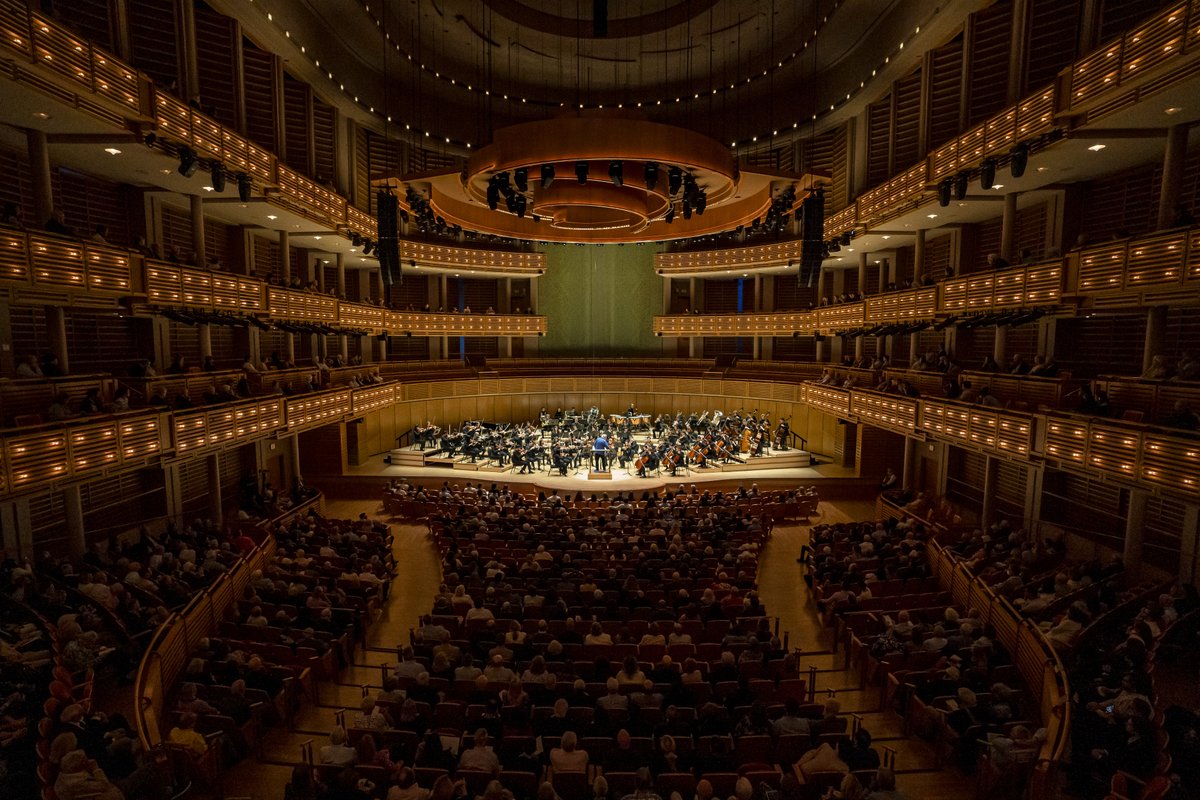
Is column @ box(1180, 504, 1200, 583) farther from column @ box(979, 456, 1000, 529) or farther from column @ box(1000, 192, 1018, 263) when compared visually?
column @ box(1000, 192, 1018, 263)

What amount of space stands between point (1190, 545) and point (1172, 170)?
21.8 feet

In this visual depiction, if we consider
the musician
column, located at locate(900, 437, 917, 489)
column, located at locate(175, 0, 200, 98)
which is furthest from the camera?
the musician

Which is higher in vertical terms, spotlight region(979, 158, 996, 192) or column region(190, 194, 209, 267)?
spotlight region(979, 158, 996, 192)

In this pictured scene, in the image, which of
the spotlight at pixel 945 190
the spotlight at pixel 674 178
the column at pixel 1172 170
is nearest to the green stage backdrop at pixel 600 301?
the spotlight at pixel 945 190

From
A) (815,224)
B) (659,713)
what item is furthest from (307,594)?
(815,224)

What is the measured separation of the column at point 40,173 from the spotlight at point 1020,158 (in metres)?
18.3

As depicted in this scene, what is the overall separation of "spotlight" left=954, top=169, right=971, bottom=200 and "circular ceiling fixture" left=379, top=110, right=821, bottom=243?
3873 mm

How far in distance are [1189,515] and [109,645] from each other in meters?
18.2

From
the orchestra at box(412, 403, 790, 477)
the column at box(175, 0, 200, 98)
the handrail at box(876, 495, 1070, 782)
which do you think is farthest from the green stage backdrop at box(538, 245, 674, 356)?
the handrail at box(876, 495, 1070, 782)

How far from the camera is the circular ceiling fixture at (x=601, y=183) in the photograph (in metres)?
9.96

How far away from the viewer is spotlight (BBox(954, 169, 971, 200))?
1394 centimetres

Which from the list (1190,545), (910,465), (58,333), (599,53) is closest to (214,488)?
(58,333)

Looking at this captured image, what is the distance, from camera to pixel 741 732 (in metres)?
6.60

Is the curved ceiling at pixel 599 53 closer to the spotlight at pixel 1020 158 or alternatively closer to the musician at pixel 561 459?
the spotlight at pixel 1020 158
